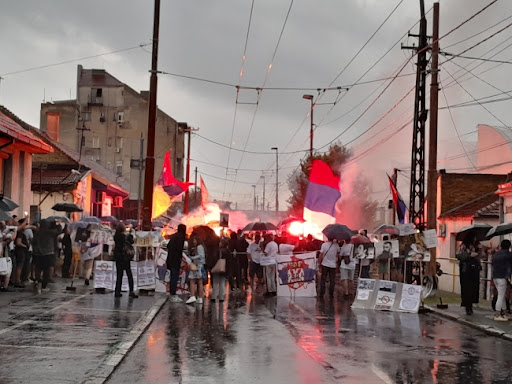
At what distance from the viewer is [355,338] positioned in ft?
39.2

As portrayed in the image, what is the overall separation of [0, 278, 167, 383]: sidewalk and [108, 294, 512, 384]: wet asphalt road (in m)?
0.33

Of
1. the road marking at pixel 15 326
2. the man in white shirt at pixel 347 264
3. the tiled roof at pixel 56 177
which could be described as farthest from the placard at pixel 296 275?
the tiled roof at pixel 56 177

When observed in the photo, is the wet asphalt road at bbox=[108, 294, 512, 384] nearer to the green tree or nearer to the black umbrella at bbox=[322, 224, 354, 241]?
the black umbrella at bbox=[322, 224, 354, 241]

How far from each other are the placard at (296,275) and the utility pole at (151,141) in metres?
3.98

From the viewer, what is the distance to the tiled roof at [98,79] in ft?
238

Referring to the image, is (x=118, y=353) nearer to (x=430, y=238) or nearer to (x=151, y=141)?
(x=430, y=238)

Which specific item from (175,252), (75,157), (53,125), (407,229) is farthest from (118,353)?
(53,125)

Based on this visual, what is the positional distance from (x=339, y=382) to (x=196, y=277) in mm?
9472

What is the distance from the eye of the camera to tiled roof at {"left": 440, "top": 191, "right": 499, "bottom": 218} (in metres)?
26.7

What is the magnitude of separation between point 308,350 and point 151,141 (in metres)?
11.2

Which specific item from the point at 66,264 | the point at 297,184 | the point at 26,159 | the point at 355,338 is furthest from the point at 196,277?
the point at 297,184

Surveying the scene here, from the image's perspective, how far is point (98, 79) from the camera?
7319 cm

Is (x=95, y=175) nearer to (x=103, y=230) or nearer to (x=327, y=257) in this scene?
(x=103, y=230)

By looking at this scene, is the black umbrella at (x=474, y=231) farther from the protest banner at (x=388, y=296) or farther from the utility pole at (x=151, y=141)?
the utility pole at (x=151, y=141)
